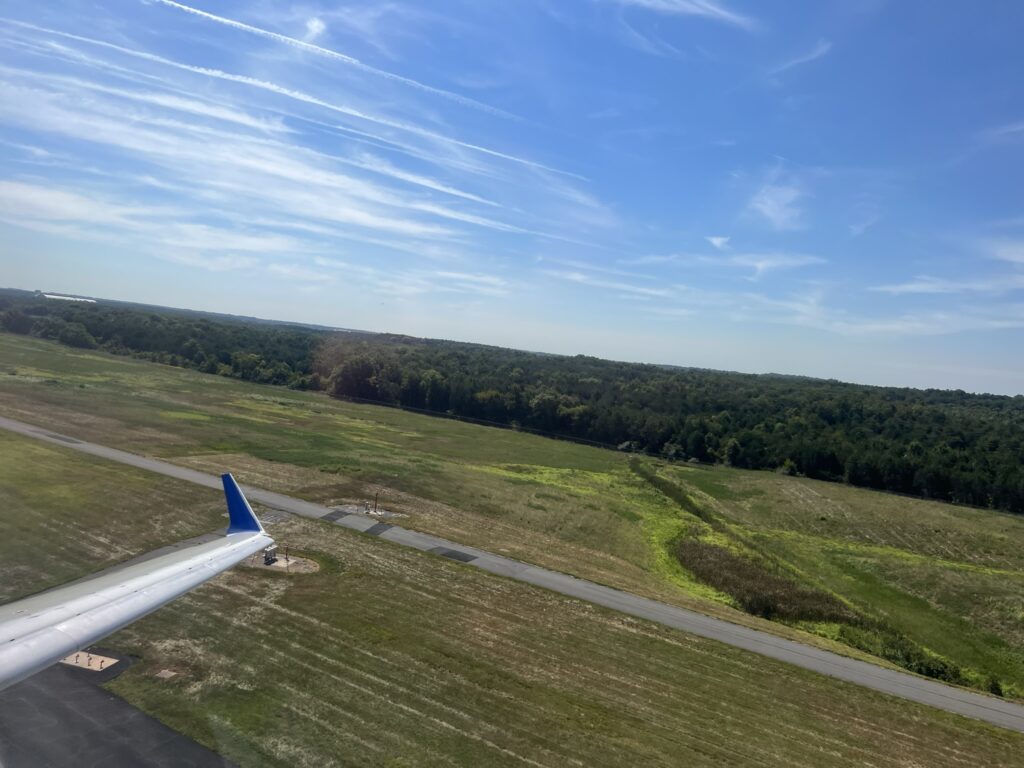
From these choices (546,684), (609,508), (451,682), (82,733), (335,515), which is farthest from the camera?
(609,508)

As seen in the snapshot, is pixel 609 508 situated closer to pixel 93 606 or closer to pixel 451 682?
pixel 451 682

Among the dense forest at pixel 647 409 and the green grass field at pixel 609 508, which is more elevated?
the dense forest at pixel 647 409

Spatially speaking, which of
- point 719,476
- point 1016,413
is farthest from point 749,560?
point 1016,413

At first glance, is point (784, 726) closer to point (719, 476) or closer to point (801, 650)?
point (801, 650)

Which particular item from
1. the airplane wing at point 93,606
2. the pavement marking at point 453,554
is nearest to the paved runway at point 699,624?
the pavement marking at point 453,554

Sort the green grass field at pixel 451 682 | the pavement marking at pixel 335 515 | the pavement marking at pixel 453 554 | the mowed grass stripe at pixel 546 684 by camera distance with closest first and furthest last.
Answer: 1. the green grass field at pixel 451 682
2. the mowed grass stripe at pixel 546 684
3. the pavement marking at pixel 453 554
4. the pavement marking at pixel 335 515

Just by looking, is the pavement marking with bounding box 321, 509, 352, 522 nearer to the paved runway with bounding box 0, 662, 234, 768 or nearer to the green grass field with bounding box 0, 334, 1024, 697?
the green grass field with bounding box 0, 334, 1024, 697

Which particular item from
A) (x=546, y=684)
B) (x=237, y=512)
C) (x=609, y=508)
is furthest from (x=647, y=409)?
(x=237, y=512)

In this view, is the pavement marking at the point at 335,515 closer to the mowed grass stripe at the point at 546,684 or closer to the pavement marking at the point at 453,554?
the pavement marking at the point at 453,554
